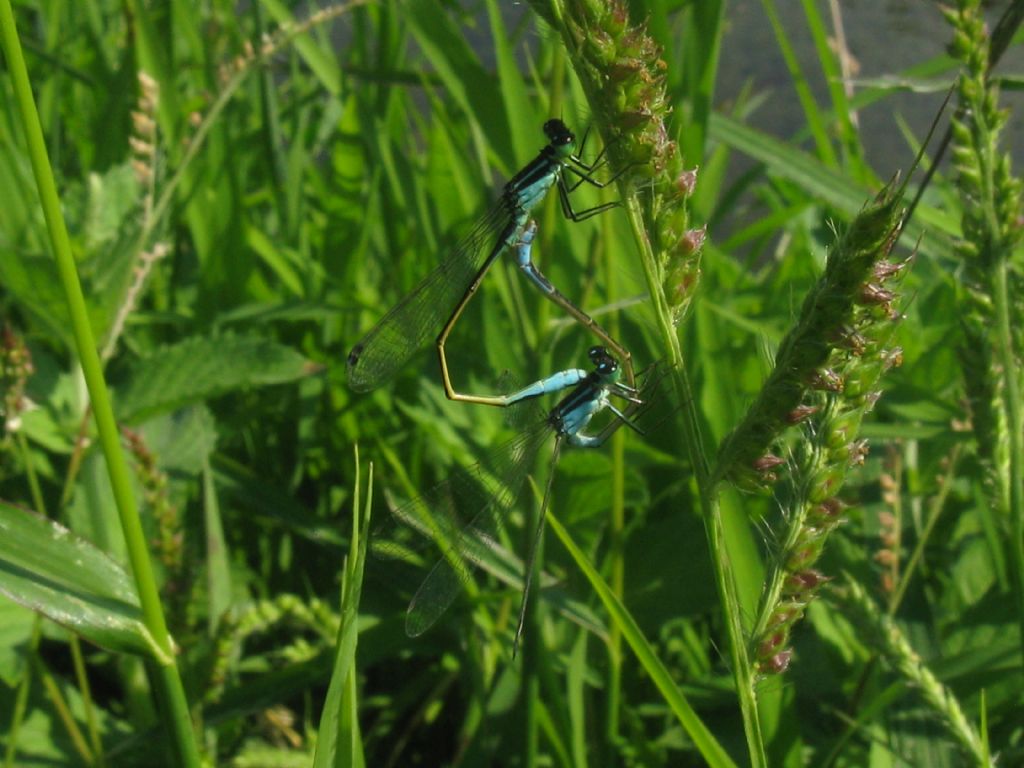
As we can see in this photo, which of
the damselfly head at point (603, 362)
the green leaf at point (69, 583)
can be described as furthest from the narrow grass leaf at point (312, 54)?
the green leaf at point (69, 583)

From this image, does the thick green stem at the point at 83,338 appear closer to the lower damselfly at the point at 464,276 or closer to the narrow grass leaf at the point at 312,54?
the lower damselfly at the point at 464,276

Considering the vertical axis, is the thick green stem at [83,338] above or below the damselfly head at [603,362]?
above

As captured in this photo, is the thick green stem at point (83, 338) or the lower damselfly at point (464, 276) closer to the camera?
the thick green stem at point (83, 338)

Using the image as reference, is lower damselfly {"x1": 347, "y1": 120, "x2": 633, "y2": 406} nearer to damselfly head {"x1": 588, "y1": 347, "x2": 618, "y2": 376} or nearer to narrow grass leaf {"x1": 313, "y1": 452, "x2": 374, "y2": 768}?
damselfly head {"x1": 588, "y1": 347, "x2": 618, "y2": 376}

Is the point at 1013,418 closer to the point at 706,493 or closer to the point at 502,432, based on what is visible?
the point at 706,493

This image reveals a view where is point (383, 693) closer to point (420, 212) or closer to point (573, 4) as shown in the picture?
point (420, 212)

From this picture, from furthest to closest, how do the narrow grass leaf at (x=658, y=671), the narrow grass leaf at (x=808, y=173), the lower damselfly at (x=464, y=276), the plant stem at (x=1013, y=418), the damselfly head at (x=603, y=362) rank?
the narrow grass leaf at (x=808, y=173) < the lower damselfly at (x=464, y=276) < the damselfly head at (x=603, y=362) < the plant stem at (x=1013, y=418) < the narrow grass leaf at (x=658, y=671)
